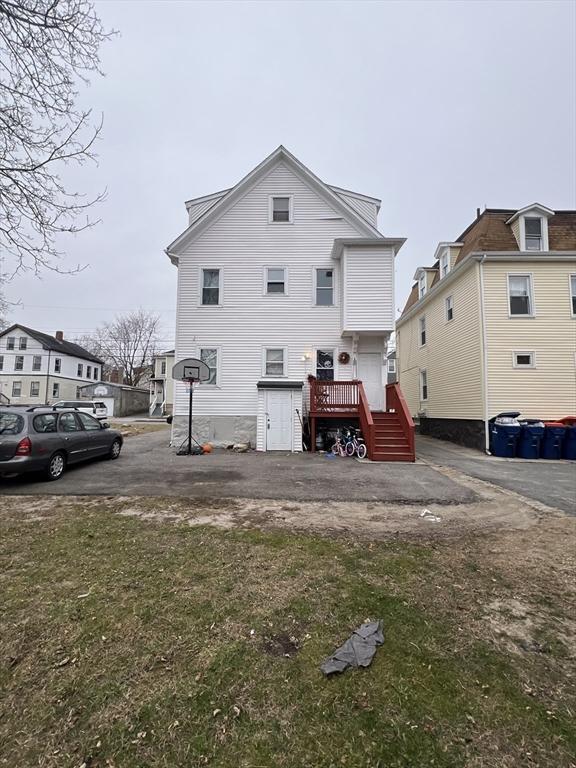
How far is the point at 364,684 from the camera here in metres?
2.13

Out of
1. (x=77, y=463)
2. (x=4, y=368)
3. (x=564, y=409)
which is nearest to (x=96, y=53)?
(x=77, y=463)

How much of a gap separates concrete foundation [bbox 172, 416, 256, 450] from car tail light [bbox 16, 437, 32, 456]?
21.7 ft

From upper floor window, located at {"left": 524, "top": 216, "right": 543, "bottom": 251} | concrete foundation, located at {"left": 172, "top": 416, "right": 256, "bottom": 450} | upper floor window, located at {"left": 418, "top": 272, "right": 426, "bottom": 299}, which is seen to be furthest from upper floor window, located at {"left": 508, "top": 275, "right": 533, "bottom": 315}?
concrete foundation, located at {"left": 172, "top": 416, "right": 256, "bottom": 450}

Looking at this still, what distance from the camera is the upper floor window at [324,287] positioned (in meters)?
13.9

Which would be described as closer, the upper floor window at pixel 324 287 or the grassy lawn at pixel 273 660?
the grassy lawn at pixel 273 660

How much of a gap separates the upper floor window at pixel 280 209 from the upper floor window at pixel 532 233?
10011mm

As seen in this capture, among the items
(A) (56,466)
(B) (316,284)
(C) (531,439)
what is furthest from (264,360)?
(C) (531,439)

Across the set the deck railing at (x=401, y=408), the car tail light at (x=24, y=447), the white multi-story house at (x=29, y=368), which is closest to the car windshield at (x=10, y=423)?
the car tail light at (x=24, y=447)

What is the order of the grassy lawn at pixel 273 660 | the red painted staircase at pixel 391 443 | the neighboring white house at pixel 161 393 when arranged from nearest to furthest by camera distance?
the grassy lawn at pixel 273 660 → the red painted staircase at pixel 391 443 → the neighboring white house at pixel 161 393

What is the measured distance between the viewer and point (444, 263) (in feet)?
56.7

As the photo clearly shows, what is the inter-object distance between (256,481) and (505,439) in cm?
1016

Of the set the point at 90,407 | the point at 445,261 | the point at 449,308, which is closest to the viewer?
the point at 449,308

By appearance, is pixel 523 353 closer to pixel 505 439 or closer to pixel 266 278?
pixel 505 439

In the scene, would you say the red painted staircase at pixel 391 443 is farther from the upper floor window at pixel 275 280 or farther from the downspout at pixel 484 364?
the upper floor window at pixel 275 280
